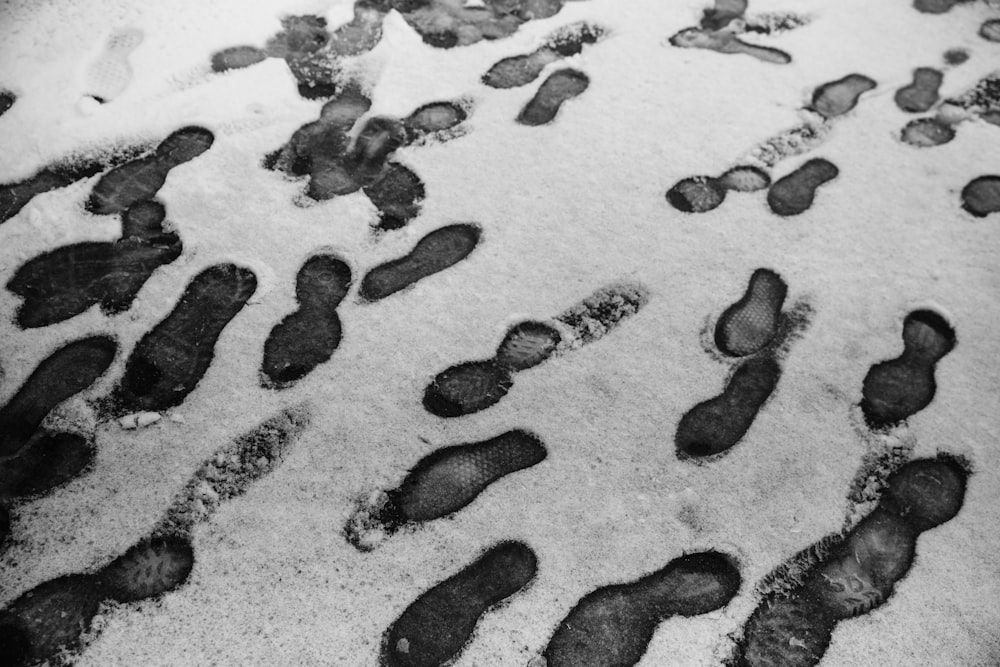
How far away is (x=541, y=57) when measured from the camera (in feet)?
7.67

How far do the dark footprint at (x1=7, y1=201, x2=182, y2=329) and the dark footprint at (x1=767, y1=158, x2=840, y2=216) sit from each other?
160 centimetres

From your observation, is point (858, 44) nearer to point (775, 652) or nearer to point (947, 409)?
point (947, 409)

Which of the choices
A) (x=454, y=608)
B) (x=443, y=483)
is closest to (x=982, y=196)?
(x=443, y=483)

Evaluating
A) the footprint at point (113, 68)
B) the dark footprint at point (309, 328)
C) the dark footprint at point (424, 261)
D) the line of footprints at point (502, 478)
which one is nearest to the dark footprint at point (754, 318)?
the line of footprints at point (502, 478)

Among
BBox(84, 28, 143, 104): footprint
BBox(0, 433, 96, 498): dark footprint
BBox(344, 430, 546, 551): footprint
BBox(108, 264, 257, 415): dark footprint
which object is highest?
BBox(84, 28, 143, 104): footprint

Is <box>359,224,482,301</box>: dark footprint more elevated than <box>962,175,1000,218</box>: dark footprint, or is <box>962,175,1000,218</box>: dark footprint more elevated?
<box>359,224,482,301</box>: dark footprint

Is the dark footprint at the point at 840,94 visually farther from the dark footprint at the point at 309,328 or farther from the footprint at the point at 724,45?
the dark footprint at the point at 309,328

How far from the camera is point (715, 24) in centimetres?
252

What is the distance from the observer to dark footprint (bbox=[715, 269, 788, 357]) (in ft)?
5.57

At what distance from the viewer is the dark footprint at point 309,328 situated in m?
1.60

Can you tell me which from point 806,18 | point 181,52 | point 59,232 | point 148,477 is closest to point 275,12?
point 181,52

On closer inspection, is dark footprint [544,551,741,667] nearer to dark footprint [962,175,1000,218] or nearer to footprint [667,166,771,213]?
footprint [667,166,771,213]

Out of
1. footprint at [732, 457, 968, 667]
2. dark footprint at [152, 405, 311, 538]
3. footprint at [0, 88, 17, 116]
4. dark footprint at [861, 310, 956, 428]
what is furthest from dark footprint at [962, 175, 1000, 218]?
footprint at [0, 88, 17, 116]

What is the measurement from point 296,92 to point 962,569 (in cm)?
210
